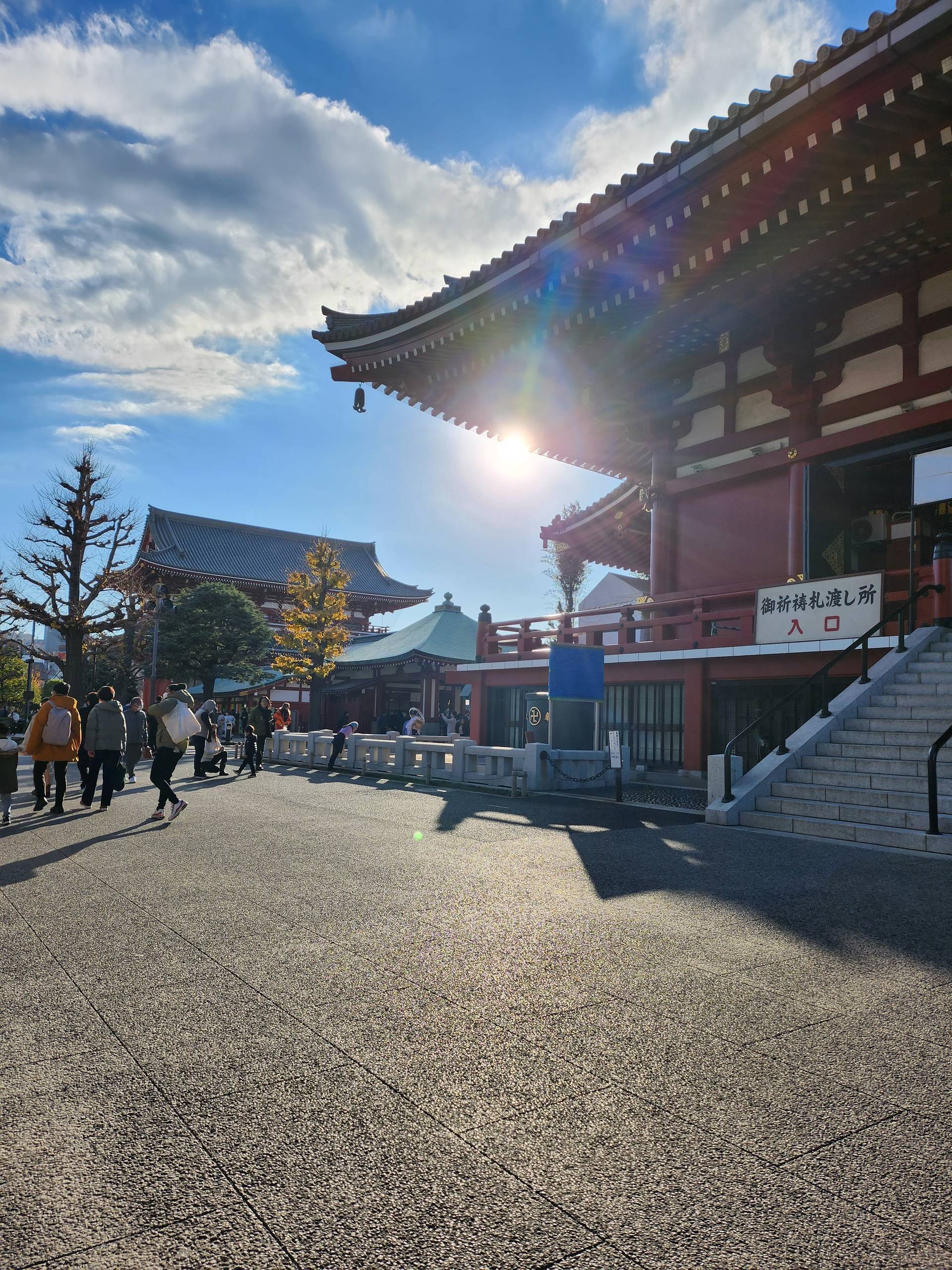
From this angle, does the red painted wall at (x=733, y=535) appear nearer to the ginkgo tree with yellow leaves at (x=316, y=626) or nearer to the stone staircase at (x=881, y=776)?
the stone staircase at (x=881, y=776)

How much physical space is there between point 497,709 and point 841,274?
431 inches

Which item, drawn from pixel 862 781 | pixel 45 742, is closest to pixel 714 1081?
pixel 862 781

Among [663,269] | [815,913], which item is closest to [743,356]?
[663,269]

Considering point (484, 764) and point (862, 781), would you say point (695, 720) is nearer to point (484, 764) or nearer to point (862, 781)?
point (484, 764)

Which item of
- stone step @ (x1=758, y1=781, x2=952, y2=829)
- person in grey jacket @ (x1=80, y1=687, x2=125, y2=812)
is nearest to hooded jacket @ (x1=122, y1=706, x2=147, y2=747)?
person in grey jacket @ (x1=80, y1=687, x2=125, y2=812)

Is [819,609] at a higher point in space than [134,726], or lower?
higher

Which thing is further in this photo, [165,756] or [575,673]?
[575,673]

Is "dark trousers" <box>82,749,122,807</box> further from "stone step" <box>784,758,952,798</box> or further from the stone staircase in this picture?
"stone step" <box>784,758,952,798</box>

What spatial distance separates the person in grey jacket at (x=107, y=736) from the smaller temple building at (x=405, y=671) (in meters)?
21.3

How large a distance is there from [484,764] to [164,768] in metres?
5.83

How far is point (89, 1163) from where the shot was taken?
2350 millimetres

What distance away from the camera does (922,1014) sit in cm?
353

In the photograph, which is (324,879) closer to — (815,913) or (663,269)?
(815,913)

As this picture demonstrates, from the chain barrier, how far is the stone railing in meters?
0.01
